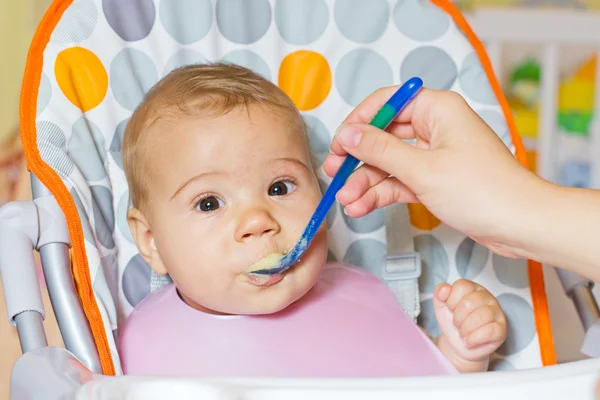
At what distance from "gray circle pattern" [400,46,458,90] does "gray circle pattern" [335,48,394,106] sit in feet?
0.09

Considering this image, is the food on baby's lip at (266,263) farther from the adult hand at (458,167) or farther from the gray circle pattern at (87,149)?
the gray circle pattern at (87,149)

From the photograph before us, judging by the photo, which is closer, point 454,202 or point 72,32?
point 454,202

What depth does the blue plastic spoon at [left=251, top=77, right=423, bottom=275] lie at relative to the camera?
75 cm

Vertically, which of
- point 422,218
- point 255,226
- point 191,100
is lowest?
point 422,218

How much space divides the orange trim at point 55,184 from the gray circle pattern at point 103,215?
0.28 feet

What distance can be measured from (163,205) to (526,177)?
380mm

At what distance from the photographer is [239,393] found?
496 mm

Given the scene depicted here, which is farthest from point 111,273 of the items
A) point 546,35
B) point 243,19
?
point 546,35

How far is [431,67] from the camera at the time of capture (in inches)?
39.7

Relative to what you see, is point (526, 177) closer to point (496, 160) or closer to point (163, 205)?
point (496, 160)

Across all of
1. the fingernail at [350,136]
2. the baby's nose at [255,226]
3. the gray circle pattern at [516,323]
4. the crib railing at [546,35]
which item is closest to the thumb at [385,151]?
the fingernail at [350,136]

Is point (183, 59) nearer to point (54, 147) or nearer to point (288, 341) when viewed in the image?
point (54, 147)

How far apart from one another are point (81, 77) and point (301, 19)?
0.93ft

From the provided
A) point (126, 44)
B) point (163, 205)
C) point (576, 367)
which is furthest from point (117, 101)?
point (576, 367)
